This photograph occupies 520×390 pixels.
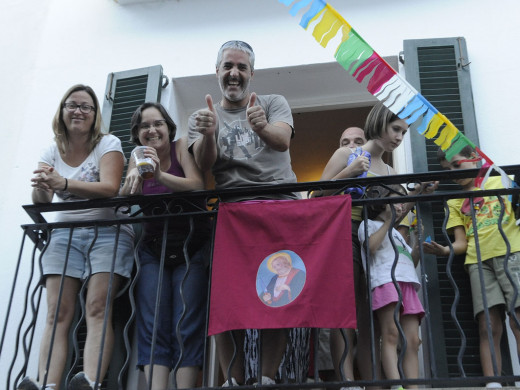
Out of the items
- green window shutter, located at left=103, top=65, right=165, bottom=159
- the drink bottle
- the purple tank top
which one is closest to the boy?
the drink bottle

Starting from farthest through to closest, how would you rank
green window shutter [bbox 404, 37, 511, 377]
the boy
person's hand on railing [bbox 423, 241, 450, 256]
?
person's hand on railing [bbox 423, 241, 450, 256], green window shutter [bbox 404, 37, 511, 377], the boy

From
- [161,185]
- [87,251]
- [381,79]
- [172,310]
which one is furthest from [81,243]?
[381,79]

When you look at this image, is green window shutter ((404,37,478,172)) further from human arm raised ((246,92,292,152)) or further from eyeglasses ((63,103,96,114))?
eyeglasses ((63,103,96,114))

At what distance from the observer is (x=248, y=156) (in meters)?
4.84

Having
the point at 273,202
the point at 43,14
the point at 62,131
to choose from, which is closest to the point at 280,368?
the point at 273,202

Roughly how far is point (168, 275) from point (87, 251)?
0.56 m

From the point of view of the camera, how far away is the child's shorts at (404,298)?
4.55 m

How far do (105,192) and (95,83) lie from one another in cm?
204

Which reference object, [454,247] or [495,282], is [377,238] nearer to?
[454,247]

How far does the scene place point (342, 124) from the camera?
8141 mm

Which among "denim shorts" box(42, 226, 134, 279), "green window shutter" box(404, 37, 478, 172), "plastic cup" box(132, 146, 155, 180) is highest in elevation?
"green window shutter" box(404, 37, 478, 172)

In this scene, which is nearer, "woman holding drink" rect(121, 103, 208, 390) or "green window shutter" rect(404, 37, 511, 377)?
"woman holding drink" rect(121, 103, 208, 390)

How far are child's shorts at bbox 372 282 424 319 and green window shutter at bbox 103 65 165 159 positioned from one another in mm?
2631

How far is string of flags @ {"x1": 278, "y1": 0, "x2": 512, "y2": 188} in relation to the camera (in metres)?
4.47
